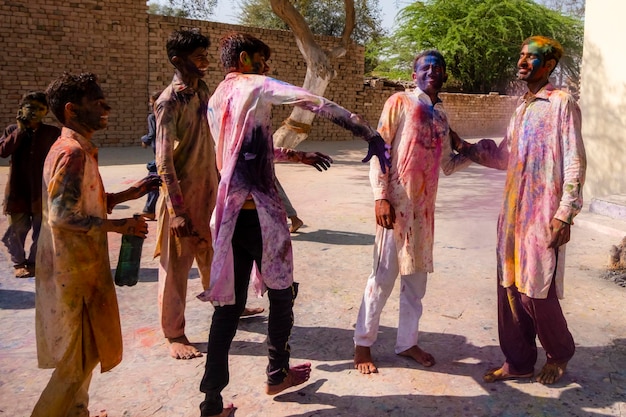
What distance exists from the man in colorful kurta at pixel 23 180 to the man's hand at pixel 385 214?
318cm

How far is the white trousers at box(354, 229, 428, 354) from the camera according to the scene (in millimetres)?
3359

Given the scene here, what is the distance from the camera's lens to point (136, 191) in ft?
8.71

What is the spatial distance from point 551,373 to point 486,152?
125 cm

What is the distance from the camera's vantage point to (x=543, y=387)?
317cm

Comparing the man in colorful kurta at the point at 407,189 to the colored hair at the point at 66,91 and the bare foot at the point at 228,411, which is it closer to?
the bare foot at the point at 228,411

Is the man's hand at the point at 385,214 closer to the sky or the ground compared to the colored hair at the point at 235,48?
closer to the ground

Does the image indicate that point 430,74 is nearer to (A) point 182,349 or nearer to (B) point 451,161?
(B) point 451,161

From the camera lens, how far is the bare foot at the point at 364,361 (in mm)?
3334

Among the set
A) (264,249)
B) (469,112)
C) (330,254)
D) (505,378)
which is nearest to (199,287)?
(330,254)

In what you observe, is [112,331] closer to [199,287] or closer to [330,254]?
[199,287]

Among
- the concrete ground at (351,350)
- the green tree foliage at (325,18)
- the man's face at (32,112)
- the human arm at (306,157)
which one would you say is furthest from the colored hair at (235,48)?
the green tree foliage at (325,18)

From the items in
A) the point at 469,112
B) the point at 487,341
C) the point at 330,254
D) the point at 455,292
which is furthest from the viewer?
the point at 469,112

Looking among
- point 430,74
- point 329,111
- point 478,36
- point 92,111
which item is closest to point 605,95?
point 430,74

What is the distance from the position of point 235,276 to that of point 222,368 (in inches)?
16.8
